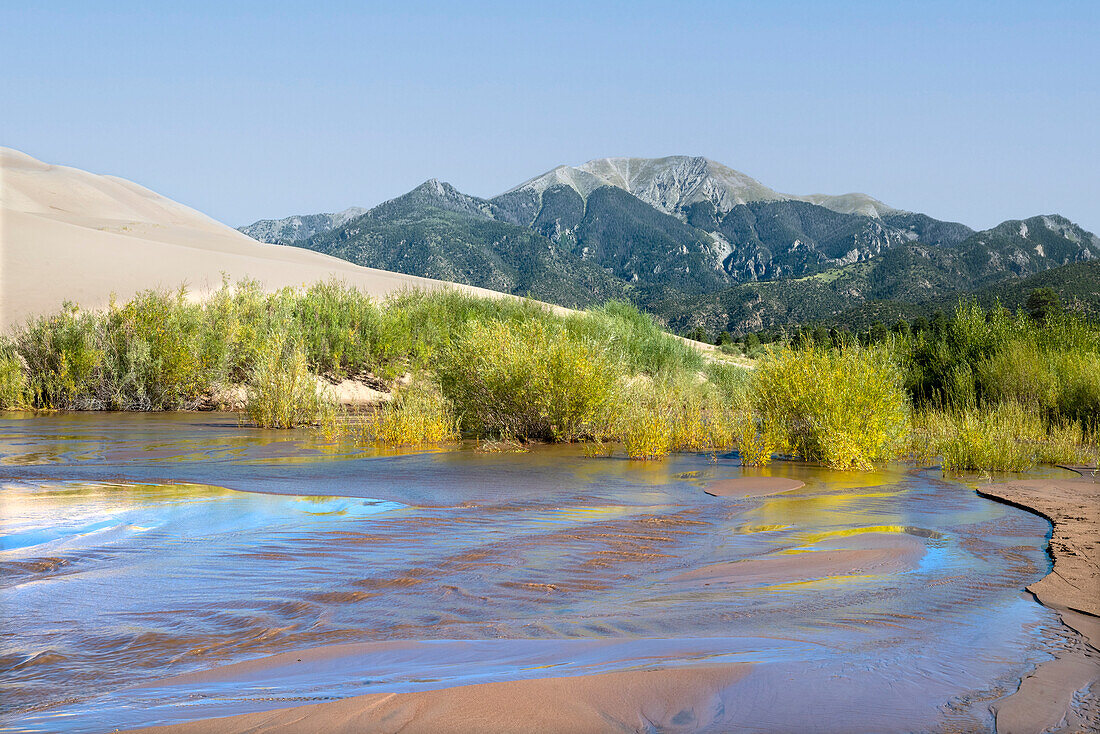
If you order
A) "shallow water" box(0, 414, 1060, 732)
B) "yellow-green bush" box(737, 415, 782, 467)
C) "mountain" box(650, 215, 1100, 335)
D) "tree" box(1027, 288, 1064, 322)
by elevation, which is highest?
"mountain" box(650, 215, 1100, 335)

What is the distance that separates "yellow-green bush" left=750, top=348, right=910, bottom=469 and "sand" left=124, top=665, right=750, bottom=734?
870 centimetres

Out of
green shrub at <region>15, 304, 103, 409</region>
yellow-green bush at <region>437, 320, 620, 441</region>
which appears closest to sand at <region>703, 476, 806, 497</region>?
yellow-green bush at <region>437, 320, 620, 441</region>

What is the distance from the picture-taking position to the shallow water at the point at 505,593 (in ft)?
11.5

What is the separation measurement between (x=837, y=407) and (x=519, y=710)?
942 cm

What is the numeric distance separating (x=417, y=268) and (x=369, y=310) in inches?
4677

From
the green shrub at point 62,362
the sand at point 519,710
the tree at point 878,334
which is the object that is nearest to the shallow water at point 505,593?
the sand at point 519,710

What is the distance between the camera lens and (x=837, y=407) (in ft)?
38.1

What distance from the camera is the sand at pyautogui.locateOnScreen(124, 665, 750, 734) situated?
9.95 feet

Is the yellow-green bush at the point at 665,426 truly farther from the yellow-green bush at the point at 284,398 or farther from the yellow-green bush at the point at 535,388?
the yellow-green bush at the point at 284,398

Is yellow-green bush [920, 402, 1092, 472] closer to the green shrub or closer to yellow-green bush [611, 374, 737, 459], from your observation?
yellow-green bush [611, 374, 737, 459]

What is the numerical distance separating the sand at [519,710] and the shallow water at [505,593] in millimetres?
160

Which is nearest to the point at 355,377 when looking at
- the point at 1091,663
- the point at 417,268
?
the point at 1091,663

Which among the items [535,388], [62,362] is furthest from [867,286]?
[535,388]

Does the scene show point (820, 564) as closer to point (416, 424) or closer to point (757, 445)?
point (757, 445)
